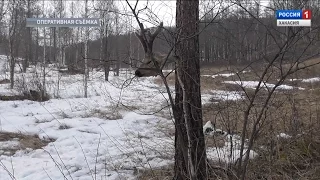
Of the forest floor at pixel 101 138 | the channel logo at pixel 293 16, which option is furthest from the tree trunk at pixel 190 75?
the channel logo at pixel 293 16

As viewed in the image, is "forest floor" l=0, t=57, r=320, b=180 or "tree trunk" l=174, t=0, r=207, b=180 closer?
"tree trunk" l=174, t=0, r=207, b=180

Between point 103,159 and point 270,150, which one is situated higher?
point 270,150

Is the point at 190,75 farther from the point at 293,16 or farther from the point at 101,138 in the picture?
the point at 101,138

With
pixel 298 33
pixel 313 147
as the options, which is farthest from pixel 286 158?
pixel 298 33

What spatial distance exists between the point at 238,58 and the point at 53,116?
21.7ft

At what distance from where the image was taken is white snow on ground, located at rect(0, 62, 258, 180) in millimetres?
4133

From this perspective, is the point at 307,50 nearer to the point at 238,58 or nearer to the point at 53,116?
the point at 238,58

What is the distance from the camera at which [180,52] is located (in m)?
3.06

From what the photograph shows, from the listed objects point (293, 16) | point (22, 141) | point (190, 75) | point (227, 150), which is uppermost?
point (293, 16)

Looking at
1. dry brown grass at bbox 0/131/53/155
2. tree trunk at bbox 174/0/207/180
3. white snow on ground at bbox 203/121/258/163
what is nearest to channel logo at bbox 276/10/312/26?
tree trunk at bbox 174/0/207/180

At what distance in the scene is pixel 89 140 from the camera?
5.95 metres

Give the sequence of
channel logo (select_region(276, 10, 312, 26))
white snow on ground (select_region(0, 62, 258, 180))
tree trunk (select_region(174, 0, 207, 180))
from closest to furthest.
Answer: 1. channel logo (select_region(276, 10, 312, 26))
2. tree trunk (select_region(174, 0, 207, 180))
3. white snow on ground (select_region(0, 62, 258, 180))

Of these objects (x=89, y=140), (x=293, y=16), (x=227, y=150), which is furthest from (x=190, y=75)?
(x=89, y=140)

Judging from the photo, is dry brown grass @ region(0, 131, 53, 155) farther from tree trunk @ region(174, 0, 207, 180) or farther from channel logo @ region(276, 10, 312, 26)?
channel logo @ region(276, 10, 312, 26)
